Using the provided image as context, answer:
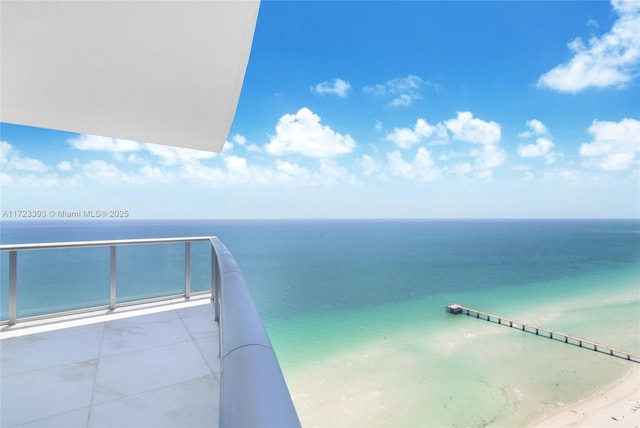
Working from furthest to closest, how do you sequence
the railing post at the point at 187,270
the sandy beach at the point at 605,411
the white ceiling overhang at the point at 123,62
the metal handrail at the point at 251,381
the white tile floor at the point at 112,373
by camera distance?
the sandy beach at the point at 605,411 < the railing post at the point at 187,270 < the white ceiling overhang at the point at 123,62 < the white tile floor at the point at 112,373 < the metal handrail at the point at 251,381

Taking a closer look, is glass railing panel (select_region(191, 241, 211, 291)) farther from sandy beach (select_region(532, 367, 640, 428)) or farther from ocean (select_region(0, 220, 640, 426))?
sandy beach (select_region(532, 367, 640, 428))

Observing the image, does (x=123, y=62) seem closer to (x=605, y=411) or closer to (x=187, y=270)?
(x=187, y=270)

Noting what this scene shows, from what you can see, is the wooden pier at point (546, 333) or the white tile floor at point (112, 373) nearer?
the white tile floor at point (112, 373)

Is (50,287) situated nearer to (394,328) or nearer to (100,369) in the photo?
(100,369)

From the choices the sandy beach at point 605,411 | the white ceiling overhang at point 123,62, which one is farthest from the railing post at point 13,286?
the sandy beach at point 605,411

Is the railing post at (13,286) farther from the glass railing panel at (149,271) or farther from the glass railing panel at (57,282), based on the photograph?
the glass railing panel at (149,271)

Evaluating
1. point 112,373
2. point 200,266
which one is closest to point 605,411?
point 200,266
